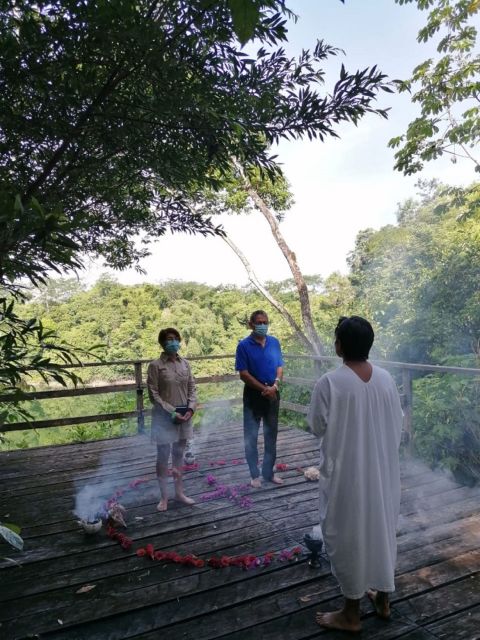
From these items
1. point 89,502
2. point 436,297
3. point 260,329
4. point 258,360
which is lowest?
point 89,502

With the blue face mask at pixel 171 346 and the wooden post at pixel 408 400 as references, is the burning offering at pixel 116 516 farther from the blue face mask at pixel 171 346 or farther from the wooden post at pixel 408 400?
the wooden post at pixel 408 400

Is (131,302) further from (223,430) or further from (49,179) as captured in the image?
(49,179)

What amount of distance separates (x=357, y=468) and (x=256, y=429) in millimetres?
2042

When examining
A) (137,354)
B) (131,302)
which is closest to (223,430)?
(137,354)

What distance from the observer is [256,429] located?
379 cm

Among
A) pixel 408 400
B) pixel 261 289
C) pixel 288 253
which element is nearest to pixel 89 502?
pixel 408 400

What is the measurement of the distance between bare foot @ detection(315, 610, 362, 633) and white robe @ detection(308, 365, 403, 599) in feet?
0.51

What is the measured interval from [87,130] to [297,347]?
9.73 meters

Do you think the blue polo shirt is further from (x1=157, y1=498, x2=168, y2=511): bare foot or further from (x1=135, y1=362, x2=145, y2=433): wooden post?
(x1=135, y1=362, x2=145, y2=433): wooden post

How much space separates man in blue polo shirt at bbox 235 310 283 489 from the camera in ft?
12.1

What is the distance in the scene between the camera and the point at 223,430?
5.82 metres

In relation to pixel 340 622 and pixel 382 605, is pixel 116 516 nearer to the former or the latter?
pixel 340 622

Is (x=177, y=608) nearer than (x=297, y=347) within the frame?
Yes

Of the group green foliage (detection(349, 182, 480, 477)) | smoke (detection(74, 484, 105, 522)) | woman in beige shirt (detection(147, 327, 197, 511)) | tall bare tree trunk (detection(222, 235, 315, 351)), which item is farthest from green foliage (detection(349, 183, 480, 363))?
smoke (detection(74, 484, 105, 522))
